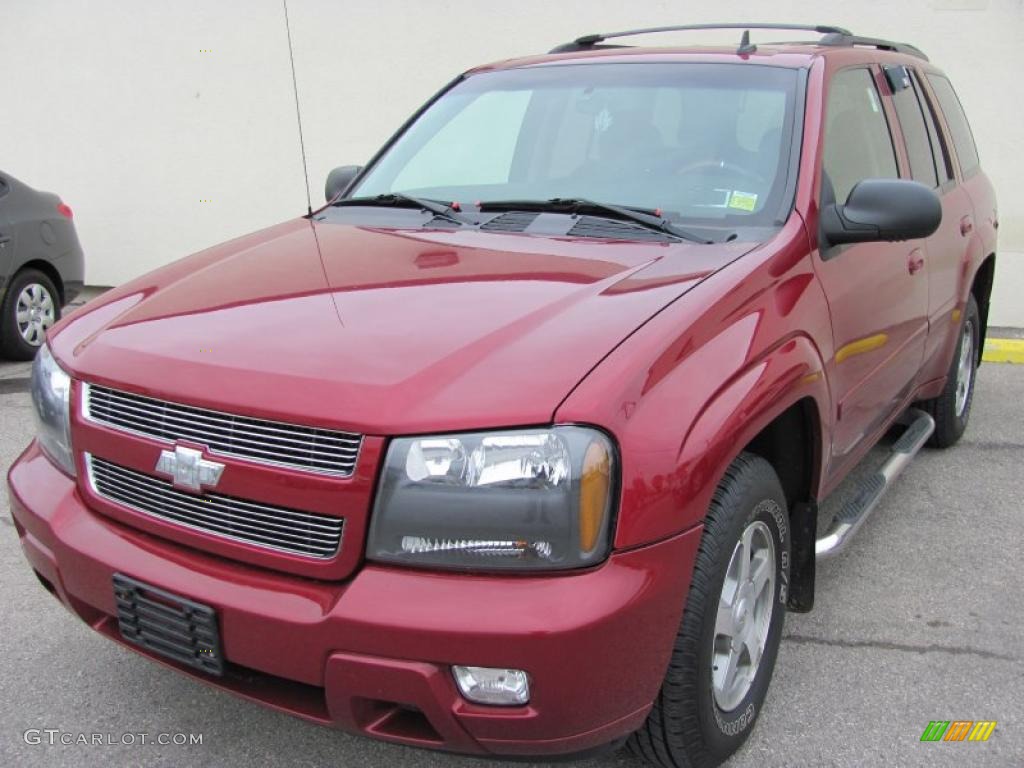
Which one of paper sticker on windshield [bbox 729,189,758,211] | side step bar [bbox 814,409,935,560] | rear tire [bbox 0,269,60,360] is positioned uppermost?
paper sticker on windshield [bbox 729,189,758,211]

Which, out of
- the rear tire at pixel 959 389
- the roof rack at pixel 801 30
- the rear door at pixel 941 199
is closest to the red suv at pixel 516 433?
the roof rack at pixel 801 30

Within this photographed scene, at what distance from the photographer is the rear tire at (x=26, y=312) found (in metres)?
7.00

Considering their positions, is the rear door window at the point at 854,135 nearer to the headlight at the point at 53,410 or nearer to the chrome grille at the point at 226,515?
the chrome grille at the point at 226,515

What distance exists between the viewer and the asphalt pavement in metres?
2.69

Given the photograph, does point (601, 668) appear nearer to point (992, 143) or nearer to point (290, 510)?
point (290, 510)

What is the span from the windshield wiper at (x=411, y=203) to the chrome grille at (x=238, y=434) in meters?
1.24


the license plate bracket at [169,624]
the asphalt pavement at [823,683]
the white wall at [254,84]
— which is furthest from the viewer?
the white wall at [254,84]

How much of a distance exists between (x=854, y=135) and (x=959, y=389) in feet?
6.65

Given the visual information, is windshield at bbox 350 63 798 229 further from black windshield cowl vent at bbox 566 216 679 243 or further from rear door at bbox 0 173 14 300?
rear door at bbox 0 173 14 300

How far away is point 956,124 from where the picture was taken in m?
4.84

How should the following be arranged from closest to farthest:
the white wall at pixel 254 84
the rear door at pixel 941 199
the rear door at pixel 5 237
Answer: the rear door at pixel 941 199 < the rear door at pixel 5 237 < the white wall at pixel 254 84

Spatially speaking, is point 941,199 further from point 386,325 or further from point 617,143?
point 386,325

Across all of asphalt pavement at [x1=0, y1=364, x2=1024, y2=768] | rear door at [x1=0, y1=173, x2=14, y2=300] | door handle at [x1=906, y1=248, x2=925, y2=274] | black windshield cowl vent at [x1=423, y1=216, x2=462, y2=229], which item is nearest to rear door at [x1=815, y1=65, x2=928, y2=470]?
door handle at [x1=906, y1=248, x2=925, y2=274]

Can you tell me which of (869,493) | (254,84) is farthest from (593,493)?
(254,84)
